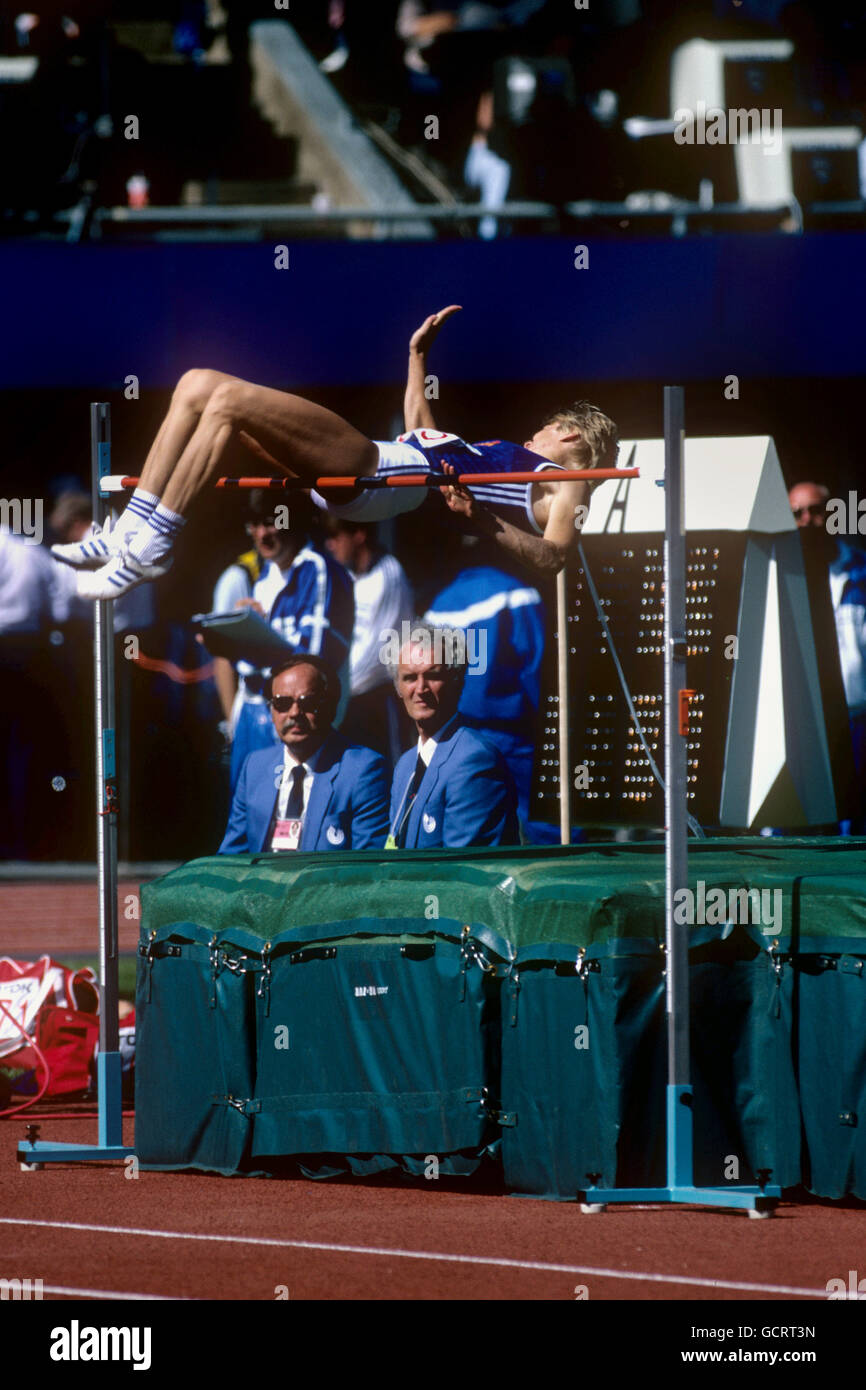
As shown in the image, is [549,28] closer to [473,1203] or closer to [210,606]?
[210,606]

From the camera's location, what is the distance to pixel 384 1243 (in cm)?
691

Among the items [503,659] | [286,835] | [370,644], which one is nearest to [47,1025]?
[286,835]

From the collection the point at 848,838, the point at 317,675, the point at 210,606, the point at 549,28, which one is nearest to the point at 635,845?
the point at 848,838

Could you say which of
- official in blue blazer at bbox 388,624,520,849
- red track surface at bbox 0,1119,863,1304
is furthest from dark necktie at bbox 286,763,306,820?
red track surface at bbox 0,1119,863,1304

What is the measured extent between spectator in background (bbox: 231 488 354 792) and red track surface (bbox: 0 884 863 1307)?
629 cm

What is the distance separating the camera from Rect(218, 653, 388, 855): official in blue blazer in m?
10.3

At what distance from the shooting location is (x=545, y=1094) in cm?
771

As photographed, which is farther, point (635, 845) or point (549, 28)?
point (549, 28)

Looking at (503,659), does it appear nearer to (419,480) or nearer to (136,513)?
(419,480)

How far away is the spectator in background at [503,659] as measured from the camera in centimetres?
1069

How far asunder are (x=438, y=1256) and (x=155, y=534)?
7.98 ft

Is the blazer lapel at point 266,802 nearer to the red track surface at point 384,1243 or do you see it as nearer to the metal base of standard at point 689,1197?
the red track surface at point 384,1243

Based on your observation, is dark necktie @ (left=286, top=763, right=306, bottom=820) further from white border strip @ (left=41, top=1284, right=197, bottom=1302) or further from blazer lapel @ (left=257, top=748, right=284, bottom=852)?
white border strip @ (left=41, top=1284, right=197, bottom=1302)

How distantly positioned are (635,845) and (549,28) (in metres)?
9.96
